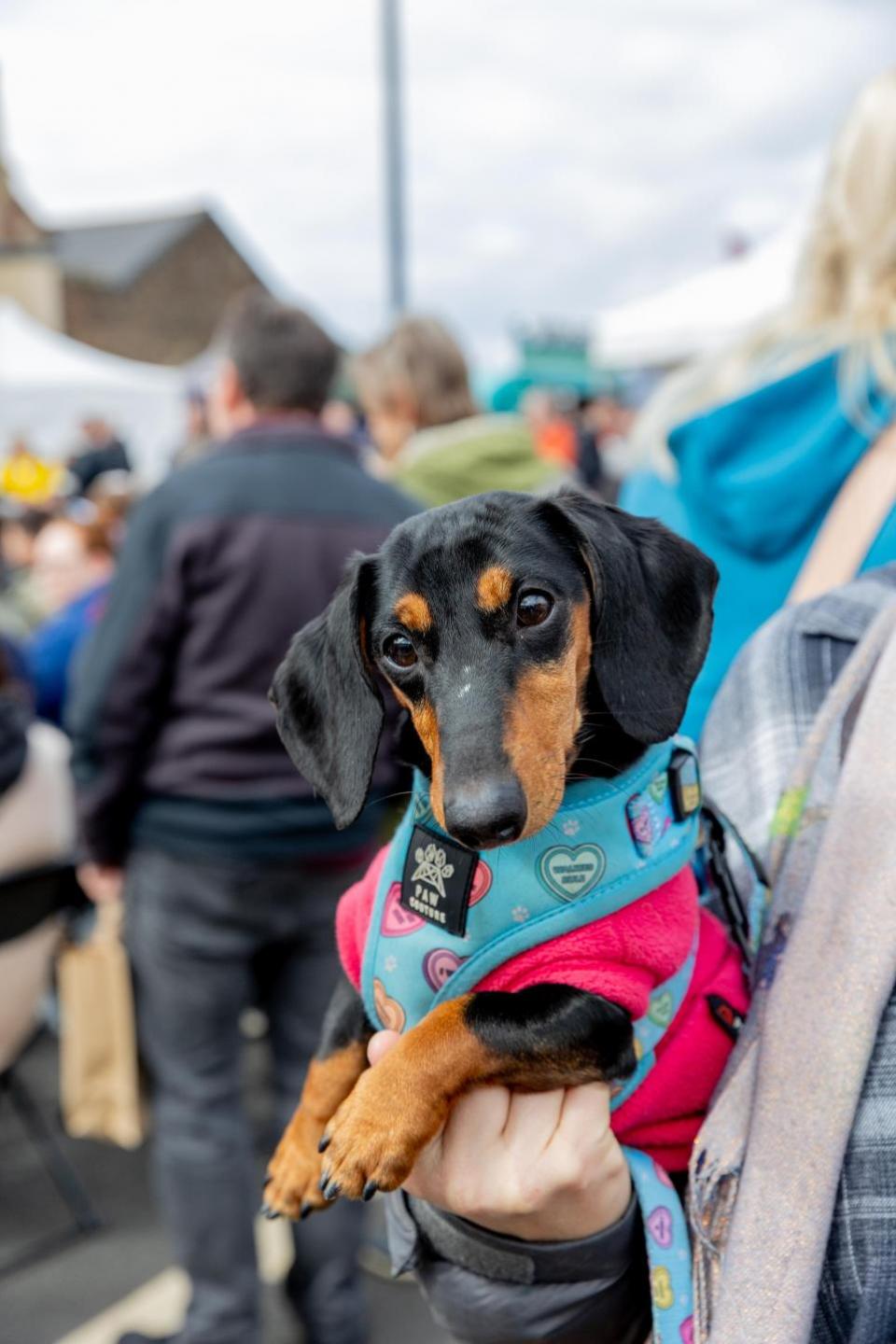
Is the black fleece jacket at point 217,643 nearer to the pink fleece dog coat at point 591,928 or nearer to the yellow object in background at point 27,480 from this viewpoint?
the pink fleece dog coat at point 591,928

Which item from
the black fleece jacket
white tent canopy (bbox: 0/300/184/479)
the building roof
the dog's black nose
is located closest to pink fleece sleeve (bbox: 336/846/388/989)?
the dog's black nose

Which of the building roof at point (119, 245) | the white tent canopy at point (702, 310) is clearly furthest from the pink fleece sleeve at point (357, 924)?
the building roof at point (119, 245)

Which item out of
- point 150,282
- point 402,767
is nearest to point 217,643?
point 402,767

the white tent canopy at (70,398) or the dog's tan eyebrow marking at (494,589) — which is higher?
the dog's tan eyebrow marking at (494,589)

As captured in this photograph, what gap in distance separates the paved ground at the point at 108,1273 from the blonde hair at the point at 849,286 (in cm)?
256

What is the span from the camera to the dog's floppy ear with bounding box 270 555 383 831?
1.36 m

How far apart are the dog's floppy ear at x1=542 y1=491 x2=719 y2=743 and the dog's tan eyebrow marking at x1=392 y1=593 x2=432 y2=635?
18cm

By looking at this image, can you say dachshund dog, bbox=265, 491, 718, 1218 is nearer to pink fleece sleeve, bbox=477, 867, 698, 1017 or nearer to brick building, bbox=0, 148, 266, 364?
pink fleece sleeve, bbox=477, 867, 698, 1017

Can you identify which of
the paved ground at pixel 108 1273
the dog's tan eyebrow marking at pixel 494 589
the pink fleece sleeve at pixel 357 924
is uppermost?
the dog's tan eyebrow marking at pixel 494 589

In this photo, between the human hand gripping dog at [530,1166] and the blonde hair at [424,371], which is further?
the blonde hair at [424,371]

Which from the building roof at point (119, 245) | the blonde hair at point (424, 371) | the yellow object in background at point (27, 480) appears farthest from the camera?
the building roof at point (119, 245)

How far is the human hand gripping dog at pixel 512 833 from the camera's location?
1.17 m

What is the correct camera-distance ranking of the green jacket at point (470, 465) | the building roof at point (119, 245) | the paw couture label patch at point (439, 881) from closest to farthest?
the paw couture label patch at point (439, 881) → the green jacket at point (470, 465) → the building roof at point (119, 245)

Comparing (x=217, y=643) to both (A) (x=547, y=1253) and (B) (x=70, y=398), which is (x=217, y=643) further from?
(B) (x=70, y=398)
